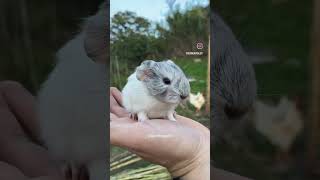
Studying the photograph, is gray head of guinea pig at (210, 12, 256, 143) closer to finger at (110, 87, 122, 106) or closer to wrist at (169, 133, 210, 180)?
Answer: wrist at (169, 133, 210, 180)

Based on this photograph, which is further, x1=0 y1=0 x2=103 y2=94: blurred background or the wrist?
the wrist

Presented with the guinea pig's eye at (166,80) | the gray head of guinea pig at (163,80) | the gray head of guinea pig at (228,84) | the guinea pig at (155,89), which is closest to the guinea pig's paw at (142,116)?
the guinea pig at (155,89)

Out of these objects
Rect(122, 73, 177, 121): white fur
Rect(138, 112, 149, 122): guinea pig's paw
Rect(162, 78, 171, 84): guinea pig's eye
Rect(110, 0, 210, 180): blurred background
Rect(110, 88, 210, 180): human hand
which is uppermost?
Rect(110, 0, 210, 180): blurred background

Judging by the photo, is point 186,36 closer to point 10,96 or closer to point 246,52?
point 246,52

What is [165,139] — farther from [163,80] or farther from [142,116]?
[163,80]

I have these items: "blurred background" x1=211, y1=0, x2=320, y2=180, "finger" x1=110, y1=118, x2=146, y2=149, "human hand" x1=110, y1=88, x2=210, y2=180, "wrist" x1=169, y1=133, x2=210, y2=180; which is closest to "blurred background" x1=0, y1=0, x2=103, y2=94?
"human hand" x1=110, y1=88, x2=210, y2=180
